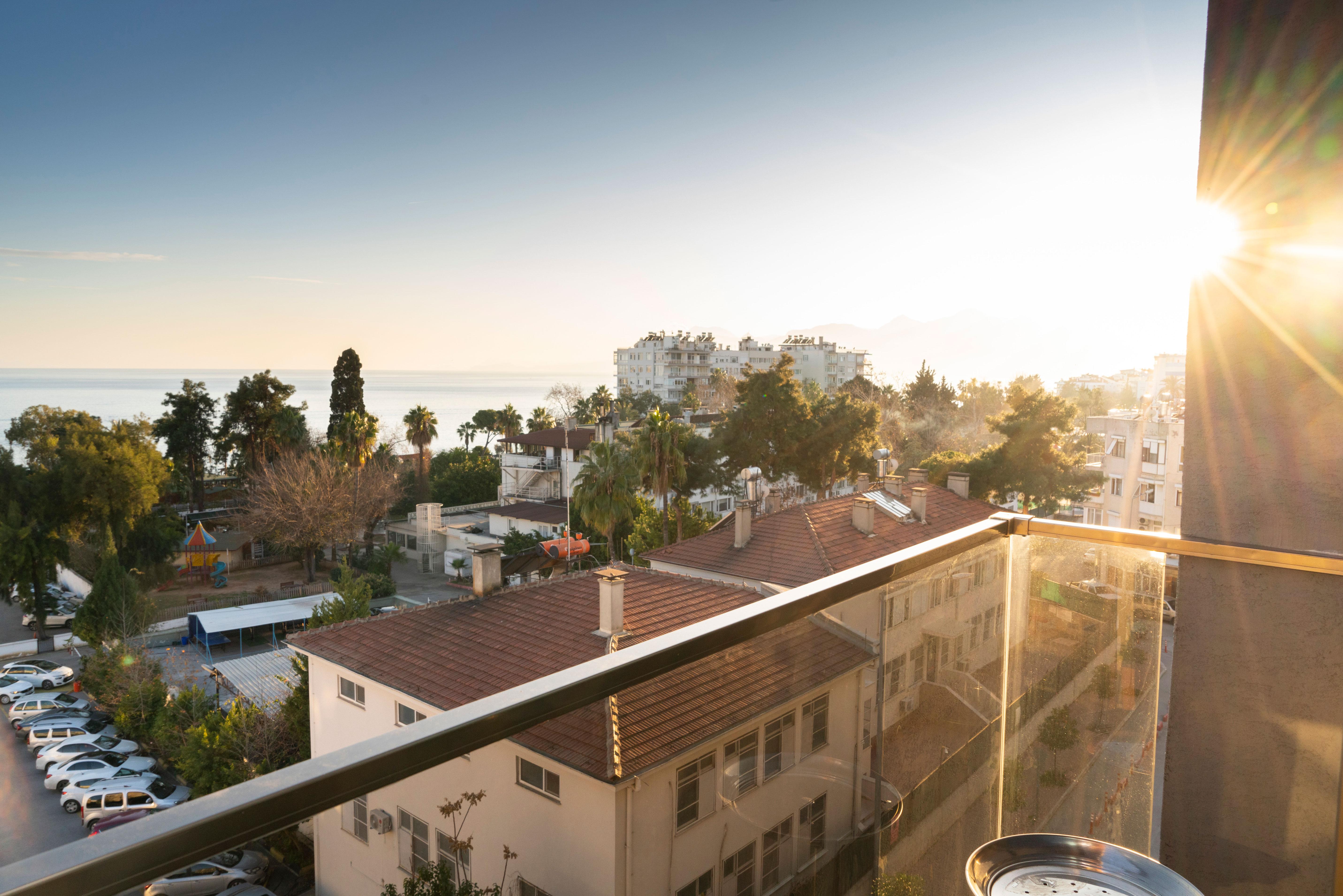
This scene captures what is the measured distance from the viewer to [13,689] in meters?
17.5

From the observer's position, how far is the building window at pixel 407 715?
901mm

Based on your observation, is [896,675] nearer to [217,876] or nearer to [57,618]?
[217,876]

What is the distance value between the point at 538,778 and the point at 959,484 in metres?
19.7

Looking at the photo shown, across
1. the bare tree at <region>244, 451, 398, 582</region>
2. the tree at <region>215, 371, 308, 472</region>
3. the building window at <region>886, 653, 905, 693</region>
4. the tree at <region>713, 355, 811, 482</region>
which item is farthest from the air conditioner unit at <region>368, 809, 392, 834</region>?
the tree at <region>215, 371, 308, 472</region>

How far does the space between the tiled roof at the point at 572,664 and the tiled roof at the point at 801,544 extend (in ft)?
34.1

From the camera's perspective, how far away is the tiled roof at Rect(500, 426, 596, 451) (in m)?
33.0

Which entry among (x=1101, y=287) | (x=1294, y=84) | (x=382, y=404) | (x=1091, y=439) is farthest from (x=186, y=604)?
(x=382, y=404)

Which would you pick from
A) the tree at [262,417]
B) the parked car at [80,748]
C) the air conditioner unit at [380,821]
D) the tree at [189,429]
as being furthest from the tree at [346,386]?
the air conditioner unit at [380,821]

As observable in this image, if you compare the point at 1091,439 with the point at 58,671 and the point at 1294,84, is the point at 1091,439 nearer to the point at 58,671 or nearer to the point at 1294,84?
the point at 1294,84

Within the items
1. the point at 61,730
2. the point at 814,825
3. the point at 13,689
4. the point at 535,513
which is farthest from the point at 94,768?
the point at 535,513

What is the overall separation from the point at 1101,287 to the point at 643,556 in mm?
23491

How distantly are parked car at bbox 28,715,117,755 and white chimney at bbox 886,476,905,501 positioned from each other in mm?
17468

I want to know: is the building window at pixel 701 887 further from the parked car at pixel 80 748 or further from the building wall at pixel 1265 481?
the parked car at pixel 80 748

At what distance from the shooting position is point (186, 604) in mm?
24844
